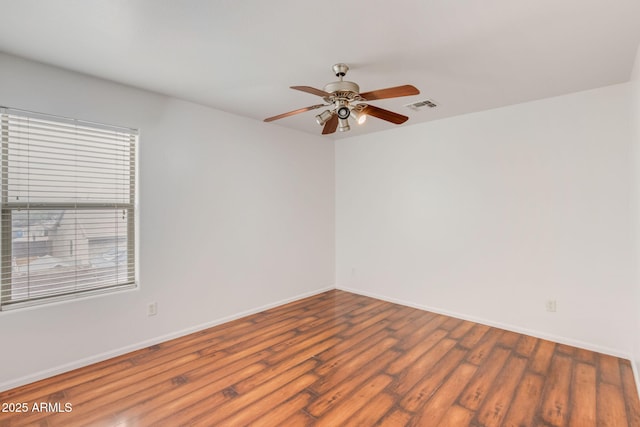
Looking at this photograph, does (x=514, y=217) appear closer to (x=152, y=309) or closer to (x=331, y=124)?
(x=331, y=124)

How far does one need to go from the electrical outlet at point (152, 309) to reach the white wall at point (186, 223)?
52 millimetres

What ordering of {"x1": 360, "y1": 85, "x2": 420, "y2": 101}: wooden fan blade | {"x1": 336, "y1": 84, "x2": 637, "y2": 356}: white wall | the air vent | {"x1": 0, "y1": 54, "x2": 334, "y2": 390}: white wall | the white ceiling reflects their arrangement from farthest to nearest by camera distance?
the air vent < {"x1": 336, "y1": 84, "x2": 637, "y2": 356}: white wall < {"x1": 0, "y1": 54, "x2": 334, "y2": 390}: white wall < {"x1": 360, "y1": 85, "x2": 420, "y2": 101}: wooden fan blade < the white ceiling

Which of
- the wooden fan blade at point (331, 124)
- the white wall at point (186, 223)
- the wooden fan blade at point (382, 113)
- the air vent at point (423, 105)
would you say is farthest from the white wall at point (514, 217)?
the wooden fan blade at point (331, 124)

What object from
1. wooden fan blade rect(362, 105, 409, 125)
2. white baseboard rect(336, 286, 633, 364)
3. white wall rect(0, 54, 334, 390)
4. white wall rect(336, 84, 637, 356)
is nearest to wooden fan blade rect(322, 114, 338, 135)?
wooden fan blade rect(362, 105, 409, 125)

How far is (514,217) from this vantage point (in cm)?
335

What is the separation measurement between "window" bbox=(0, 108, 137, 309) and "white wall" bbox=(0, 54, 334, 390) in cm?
11

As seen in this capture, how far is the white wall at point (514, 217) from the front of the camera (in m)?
2.83

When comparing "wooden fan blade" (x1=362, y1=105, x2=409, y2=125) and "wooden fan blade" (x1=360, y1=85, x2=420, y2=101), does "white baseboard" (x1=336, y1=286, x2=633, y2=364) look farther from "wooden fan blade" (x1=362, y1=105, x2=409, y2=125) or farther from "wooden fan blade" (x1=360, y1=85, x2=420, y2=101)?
Result: "wooden fan blade" (x1=360, y1=85, x2=420, y2=101)

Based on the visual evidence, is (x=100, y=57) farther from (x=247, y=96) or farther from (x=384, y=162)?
(x=384, y=162)

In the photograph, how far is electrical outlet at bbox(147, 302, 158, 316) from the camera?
301 centimetres

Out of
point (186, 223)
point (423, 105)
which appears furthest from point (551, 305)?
point (186, 223)

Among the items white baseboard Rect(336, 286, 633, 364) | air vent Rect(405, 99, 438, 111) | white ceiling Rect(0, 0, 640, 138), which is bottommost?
white baseboard Rect(336, 286, 633, 364)

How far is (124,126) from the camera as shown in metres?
2.84

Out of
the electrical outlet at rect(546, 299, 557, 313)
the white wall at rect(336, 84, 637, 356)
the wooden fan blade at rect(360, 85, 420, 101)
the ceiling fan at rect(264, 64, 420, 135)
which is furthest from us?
the electrical outlet at rect(546, 299, 557, 313)
